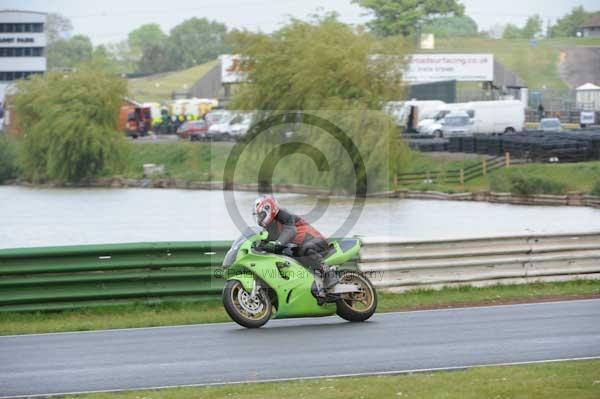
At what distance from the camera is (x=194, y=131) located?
78.8 m

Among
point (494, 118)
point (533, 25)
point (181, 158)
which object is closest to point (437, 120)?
point (494, 118)

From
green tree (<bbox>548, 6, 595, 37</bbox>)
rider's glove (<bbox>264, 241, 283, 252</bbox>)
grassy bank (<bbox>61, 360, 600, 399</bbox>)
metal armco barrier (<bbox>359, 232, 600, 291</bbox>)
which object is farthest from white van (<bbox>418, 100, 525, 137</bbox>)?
green tree (<bbox>548, 6, 595, 37</bbox>)

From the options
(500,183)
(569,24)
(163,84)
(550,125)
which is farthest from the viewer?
(569,24)

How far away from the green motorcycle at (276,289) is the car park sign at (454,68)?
74.2 metres

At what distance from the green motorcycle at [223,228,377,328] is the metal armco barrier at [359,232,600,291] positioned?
210 centimetres

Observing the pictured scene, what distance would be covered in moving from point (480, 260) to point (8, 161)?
199 feet

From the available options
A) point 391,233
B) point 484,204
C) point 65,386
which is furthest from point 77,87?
point 65,386

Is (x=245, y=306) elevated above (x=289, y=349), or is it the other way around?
(x=245, y=306)

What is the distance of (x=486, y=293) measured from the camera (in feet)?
51.3

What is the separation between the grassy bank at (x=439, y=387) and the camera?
8.67 meters

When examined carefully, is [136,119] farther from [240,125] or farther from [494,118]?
[494,118]

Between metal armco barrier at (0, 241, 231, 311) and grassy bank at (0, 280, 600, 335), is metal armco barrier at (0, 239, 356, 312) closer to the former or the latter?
metal armco barrier at (0, 241, 231, 311)

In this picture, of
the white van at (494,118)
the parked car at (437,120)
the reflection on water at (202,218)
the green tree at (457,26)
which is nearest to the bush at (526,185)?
the reflection on water at (202,218)

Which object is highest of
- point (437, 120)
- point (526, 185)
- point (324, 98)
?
point (324, 98)
